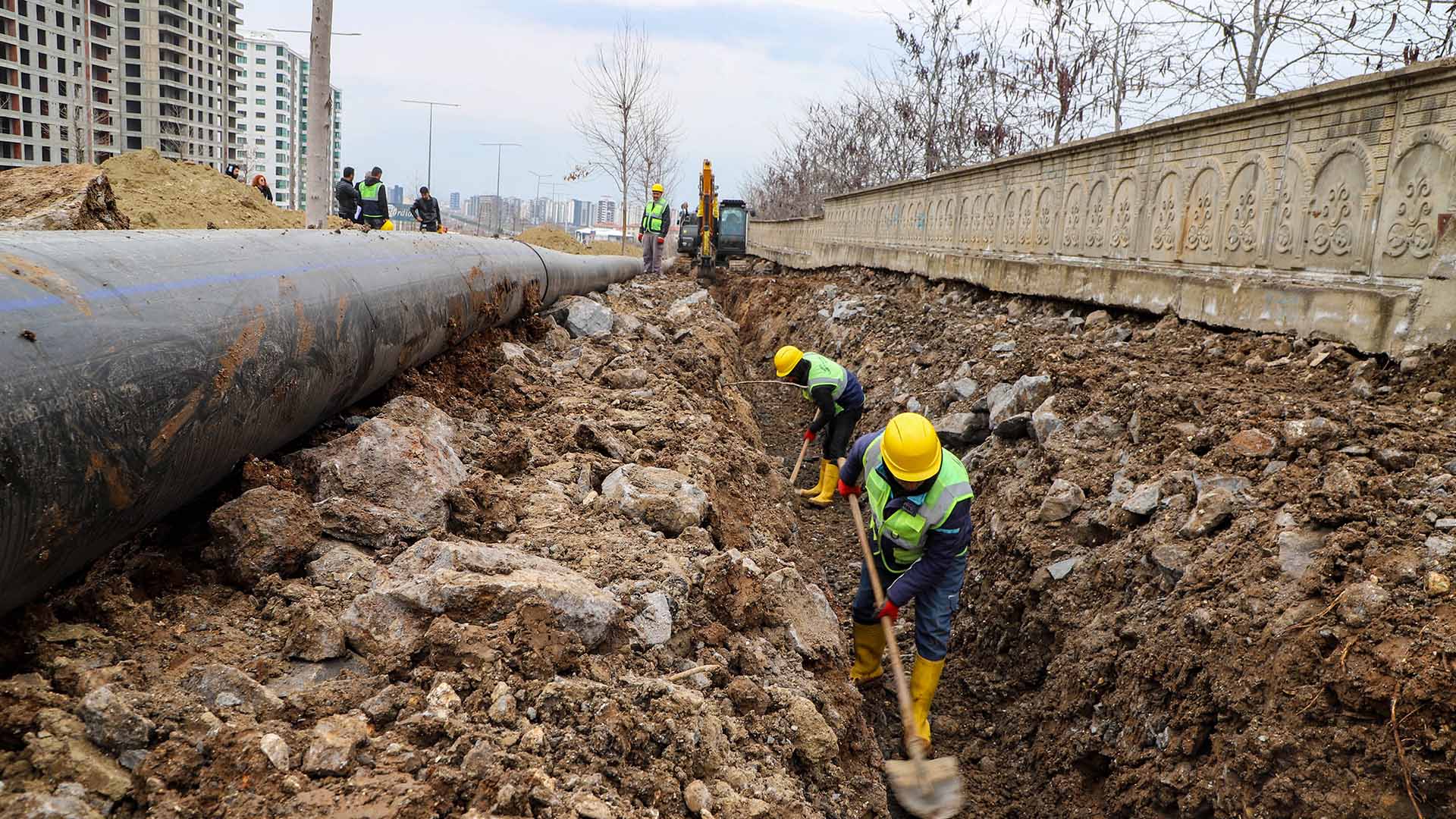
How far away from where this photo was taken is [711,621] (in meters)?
3.42

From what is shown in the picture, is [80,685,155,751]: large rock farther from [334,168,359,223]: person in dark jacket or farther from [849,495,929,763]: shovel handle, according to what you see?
[334,168,359,223]: person in dark jacket

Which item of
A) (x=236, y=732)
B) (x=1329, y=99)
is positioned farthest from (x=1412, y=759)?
(x=1329, y=99)

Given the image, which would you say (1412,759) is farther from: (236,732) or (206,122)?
(206,122)

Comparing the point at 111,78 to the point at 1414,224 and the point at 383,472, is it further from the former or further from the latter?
the point at 1414,224

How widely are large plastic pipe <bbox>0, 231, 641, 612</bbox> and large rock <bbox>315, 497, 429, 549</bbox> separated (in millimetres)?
319

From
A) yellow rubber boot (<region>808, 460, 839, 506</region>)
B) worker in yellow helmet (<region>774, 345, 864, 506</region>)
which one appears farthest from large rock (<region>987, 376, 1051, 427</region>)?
yellow rubber boot (<region>808, 460, 839, 506</region>)

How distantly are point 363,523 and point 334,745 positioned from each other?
1141mm

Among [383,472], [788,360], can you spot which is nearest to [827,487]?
[788,360]

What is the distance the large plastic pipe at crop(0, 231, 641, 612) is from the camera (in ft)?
6.67

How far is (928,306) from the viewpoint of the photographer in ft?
38.1

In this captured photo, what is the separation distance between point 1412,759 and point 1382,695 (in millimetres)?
215

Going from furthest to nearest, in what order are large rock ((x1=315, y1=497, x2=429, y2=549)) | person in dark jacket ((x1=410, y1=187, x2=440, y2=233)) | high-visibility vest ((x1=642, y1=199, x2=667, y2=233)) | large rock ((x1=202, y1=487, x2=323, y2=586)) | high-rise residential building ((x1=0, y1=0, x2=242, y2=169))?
1. high-rise residential building ((x1=0, y1=0, x2=242, y2=169))
2. high-visibility vest ((x1=642, y1=199, x2=667, y2=233))
3. person in dark jacket ((x1=410, y1=187, x2=440, y2=233))
4. large rock ((x1=315, y1=497, x2=429, y2=549))
5. large rock ((x1=202, y1=487, x2=323, y2=586))

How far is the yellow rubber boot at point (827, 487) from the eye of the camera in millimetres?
8328

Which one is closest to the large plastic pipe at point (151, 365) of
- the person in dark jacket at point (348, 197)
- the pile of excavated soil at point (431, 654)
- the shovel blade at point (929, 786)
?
the pile of excavated soil at point (431, 654)
